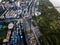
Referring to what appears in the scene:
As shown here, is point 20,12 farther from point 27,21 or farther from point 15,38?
point 15,38

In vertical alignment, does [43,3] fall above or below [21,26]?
below

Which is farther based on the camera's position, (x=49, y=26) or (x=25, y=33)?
(x=49, y=26)

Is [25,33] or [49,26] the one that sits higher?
[25,33]

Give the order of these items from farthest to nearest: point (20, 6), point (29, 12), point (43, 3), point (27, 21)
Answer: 1. point (43, 3)
2. point (20, 6)
3. point (29, 12)
4. point (27, 21)

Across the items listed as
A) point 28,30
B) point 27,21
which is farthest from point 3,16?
point 28,30

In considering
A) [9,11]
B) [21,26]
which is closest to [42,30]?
[21,26]

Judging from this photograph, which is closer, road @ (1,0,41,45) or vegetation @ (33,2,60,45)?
road @ (1,0,41,45)

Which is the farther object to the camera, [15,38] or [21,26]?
[21,26]

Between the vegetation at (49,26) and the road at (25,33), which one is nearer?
the road at (25,33)

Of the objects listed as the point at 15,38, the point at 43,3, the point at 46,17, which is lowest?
the point at 43,3

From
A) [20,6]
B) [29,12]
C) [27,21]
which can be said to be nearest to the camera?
[27,21]
